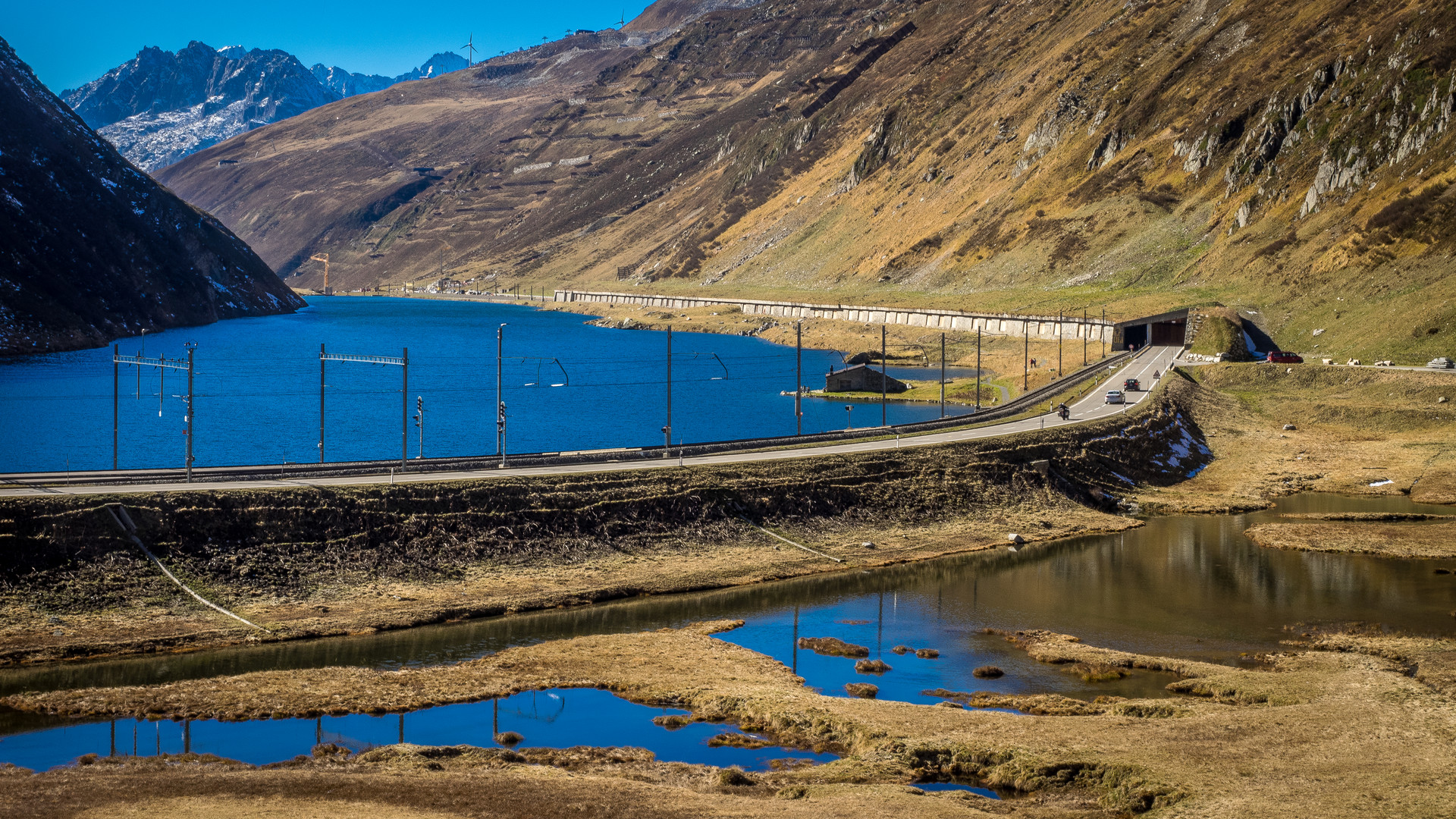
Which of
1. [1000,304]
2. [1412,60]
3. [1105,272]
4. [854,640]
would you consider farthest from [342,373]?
[1412,60]

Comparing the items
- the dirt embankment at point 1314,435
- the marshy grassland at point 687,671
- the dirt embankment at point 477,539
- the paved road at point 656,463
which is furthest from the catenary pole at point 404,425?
the dirt embankment at point 1314,435

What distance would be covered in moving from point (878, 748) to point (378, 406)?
10282cm

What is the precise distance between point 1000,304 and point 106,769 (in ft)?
574

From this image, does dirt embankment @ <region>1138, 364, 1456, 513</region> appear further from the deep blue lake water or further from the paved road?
the deep blue lake water

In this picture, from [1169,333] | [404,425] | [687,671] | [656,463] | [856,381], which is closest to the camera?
[687,671]

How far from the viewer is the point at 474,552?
58.0 metres

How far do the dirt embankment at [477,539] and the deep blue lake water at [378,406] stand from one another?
27.4 meters

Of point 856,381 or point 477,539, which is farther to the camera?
point 856,381

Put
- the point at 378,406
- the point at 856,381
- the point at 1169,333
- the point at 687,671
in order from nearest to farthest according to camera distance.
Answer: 1. the point at 687,671
2. the point at 378,406
3. the point at 856,381
4. the point at 1169,333

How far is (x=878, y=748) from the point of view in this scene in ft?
119

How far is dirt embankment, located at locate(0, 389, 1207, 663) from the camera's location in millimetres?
48344

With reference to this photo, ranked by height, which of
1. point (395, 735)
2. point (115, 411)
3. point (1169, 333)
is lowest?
point (395, 735)

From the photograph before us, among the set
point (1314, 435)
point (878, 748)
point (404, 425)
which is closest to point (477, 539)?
point (404, 425)

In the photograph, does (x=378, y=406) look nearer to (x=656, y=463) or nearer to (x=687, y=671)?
(x=656, y=463)
